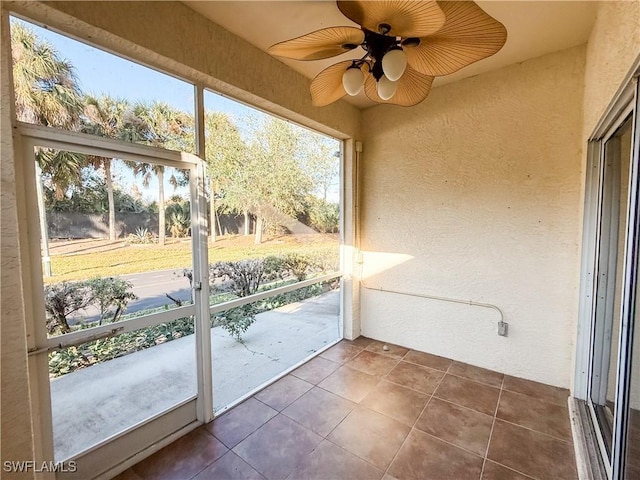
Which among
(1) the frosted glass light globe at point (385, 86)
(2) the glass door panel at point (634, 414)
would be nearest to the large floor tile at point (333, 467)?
(2) the glass door panel at point (634, 414)

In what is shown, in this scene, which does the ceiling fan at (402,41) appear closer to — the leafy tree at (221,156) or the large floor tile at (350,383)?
the leafy tree at (221,156)

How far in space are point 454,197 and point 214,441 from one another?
9.27 ft

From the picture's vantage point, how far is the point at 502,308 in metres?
2.63

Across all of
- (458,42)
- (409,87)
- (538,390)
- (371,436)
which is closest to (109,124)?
(409,87)

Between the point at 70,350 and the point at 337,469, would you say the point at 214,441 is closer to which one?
the point at 337,469

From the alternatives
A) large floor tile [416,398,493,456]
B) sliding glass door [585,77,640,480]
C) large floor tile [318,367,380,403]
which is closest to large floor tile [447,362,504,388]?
large floor tile [416,398,493,456]

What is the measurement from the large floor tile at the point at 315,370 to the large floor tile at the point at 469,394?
95cm

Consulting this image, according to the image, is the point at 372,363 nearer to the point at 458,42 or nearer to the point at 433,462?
the point at 433,462

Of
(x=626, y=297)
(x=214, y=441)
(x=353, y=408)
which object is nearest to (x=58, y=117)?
(x=214, y=441)

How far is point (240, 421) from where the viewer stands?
2066 mm

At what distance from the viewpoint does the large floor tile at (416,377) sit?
2.48 m

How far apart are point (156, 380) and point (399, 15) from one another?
2.39 meters

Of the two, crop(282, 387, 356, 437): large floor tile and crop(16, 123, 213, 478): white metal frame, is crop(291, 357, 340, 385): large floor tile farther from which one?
crop(16, 123, 213, 478): white metal frame

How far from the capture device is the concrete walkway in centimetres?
153
